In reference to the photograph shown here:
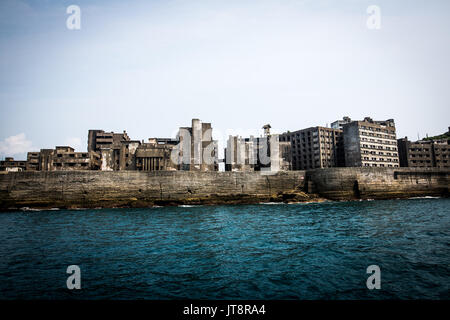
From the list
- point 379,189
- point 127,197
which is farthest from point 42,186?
point 379,189

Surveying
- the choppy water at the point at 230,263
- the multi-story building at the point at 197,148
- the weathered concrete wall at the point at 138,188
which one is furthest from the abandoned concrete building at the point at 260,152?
the choppy water at the point at 230,263

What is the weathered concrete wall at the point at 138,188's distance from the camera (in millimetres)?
39094

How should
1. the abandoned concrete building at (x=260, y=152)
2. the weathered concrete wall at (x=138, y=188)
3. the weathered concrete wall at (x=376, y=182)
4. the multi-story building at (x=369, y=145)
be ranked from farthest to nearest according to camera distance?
the multi-story building at (x=369, y=145) < the abandoned concrete building at (x=260, y=152) < the weathered concrete wall at (x=376, y=182) < the weathered concrete wall at (x=138, y=188)

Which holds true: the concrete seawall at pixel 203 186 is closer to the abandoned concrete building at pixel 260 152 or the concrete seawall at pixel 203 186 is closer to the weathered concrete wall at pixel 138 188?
the weathered concrete wall at pixel 138 188

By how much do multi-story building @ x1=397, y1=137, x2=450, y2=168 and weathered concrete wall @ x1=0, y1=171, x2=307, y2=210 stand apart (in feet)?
216

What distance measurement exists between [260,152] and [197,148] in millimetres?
34329

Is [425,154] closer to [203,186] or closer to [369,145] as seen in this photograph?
[369,145]

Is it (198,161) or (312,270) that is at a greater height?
(198,161)

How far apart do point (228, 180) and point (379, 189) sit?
100 ft

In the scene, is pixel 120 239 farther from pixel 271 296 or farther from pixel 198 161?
pixel 198 161

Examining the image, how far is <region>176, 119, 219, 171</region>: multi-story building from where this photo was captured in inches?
2315

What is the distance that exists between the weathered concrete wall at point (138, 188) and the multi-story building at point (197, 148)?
13.4 m

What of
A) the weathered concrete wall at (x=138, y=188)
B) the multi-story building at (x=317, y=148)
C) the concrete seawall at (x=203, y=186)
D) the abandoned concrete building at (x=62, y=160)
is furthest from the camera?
the multi-story building at (x=317, y=148)

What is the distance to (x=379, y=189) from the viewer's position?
48.6 meters
